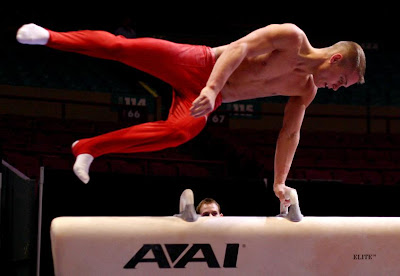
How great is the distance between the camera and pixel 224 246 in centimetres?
281

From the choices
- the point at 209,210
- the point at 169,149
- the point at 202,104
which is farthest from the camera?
the point at 169,149

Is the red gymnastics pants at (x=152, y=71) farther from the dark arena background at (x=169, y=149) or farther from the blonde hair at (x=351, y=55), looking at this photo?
the dark arena background at (x=169, y=149)

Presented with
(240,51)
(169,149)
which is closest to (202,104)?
(240,51)

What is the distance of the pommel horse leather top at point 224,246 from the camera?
262cm

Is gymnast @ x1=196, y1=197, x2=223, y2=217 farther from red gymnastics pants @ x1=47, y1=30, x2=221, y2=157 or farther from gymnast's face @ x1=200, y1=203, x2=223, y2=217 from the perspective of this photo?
red gymnastics pants @ x1=47, y1=30, x2=221, y2=157

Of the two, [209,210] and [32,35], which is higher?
[32,35]

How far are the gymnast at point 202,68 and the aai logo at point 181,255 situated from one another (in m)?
0.49

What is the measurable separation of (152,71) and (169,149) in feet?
16.2

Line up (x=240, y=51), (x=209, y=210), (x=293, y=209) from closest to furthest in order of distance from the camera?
(x=240, y=51)
(x=293, y=209)
(x=209, y=210)

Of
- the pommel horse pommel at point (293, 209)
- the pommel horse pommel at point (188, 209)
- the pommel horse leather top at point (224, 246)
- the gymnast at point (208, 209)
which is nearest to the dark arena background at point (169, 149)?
the gymnast at point (208, 209)

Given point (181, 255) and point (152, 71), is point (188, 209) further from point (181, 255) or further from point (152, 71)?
point (152, 71)

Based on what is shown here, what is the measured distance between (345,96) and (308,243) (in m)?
9.01

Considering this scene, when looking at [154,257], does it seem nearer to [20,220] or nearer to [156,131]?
[156,131]

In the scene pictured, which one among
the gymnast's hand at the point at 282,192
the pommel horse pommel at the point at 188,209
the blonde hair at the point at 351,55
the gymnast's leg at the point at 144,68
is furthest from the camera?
the gymnast's hand at the point at 282,192
